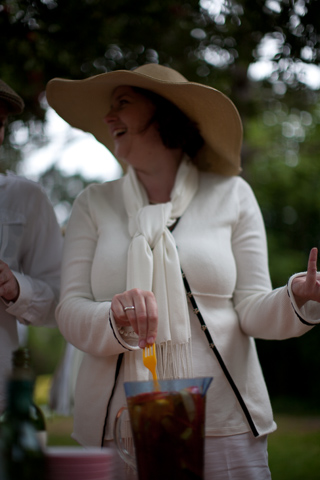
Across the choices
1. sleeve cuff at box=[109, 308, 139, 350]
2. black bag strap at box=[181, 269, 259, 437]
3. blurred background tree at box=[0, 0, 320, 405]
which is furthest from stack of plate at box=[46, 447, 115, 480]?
blurred background tree at box=[0, 0, 320, 405]

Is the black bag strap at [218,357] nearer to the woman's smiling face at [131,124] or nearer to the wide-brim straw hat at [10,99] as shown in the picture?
the woman's smiling face at [131,124]

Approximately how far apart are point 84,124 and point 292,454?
5595 millimetres

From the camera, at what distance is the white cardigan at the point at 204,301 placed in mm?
1817

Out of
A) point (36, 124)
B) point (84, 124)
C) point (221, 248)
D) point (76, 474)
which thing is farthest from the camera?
point (36, 124)

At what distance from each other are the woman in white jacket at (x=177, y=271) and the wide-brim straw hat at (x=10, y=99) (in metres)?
0.19

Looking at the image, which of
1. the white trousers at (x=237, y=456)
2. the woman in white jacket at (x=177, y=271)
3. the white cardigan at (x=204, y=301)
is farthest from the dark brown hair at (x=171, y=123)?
the white trousers at (x=237, y=456)

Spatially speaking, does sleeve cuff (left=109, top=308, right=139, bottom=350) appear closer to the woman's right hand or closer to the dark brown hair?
the woman's right hand

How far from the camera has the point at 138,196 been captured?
2162 mm

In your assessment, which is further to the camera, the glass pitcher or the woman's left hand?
the woman's left hand

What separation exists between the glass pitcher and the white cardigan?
2.18 ft

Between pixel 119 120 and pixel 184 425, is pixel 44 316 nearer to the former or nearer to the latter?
pixel 119 120

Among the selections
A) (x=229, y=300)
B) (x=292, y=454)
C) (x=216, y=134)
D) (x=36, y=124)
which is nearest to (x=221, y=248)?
(x=229, y=300)

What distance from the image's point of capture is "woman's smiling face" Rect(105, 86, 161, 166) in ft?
7.11

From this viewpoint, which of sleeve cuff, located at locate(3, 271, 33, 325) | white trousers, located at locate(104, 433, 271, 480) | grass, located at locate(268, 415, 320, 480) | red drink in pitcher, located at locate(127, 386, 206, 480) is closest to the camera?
red drink in pitcher, located at locate(127, 386, 206, 480)
